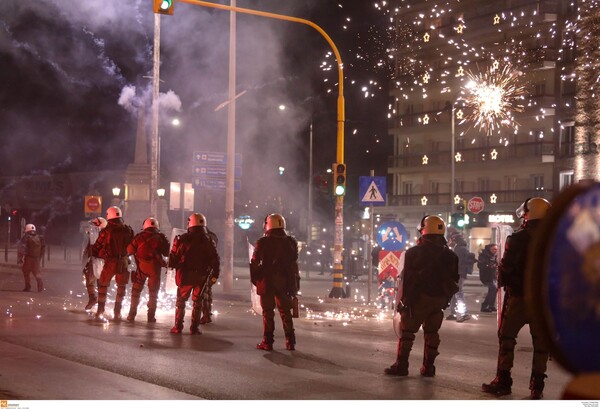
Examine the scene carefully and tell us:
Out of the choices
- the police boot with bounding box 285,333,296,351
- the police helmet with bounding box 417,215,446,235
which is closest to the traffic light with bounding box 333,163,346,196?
the police boot with bounding box 285,333,296,351

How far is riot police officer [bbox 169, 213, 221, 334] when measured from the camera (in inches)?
490


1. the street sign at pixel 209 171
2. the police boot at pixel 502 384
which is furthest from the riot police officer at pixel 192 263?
the street sign at pixel 209 171

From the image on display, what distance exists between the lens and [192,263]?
12.5m

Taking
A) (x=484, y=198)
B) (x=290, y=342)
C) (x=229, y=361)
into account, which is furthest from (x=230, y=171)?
(x=484, y=198)

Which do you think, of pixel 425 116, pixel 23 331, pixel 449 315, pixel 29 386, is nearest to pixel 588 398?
pixel 29 386

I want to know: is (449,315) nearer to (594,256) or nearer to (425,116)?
(594,256)

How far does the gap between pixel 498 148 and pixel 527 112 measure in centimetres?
328

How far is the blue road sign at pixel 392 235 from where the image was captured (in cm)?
1755

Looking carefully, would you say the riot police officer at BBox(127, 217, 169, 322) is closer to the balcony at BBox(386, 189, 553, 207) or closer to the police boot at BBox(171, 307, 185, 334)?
the police boot at BBox(171, 307, 185, 334)

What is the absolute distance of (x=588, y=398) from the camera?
1.63 metres

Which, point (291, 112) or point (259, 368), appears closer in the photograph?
point (259, 368)

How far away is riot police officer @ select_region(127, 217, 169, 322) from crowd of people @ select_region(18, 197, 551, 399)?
2 centimetres

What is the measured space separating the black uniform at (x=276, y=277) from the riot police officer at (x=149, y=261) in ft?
11.0

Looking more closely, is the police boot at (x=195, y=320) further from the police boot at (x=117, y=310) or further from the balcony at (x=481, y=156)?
the balcony at (x=481, y=156)
